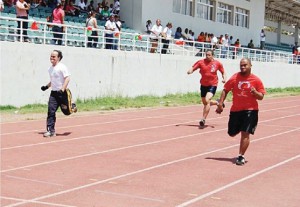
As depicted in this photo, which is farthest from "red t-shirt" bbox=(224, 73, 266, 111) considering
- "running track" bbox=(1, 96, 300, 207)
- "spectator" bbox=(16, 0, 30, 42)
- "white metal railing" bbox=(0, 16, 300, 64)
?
"spectator" bbox=(16, 0, 30, 42)

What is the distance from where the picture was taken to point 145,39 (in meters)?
28.5

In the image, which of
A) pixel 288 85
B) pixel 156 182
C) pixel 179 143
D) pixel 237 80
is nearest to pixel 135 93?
pixel 179 143

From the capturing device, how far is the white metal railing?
19.1 metres

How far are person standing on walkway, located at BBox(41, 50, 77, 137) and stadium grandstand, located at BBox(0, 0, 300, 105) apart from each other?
525 cm

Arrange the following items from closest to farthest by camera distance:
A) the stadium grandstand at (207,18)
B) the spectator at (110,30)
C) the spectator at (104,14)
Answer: the spectator at (110,30) < the stadium grandstand at (207,18) < the spectator at (104,14)

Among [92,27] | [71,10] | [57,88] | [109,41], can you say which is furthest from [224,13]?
[57,88]

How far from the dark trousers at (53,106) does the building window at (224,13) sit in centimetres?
3096

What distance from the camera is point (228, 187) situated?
8.01 m

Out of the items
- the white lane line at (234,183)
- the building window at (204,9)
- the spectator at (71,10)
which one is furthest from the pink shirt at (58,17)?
the building window at (204,9)

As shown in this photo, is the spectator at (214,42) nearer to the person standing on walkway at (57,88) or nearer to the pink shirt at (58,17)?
the pink shirt at (58,17)

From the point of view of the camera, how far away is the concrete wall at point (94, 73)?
58.6ft

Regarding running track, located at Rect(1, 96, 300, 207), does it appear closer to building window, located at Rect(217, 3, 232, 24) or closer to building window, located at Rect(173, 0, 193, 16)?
building window, located at Rect(173, 0, 193, 16)

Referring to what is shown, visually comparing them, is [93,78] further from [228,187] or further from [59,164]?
[228,187]

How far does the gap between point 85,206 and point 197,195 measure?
153 centimetres
